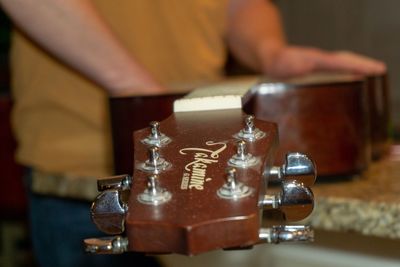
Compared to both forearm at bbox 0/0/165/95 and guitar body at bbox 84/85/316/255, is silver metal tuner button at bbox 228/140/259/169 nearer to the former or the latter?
guitar body at bbox 84/85/316/255

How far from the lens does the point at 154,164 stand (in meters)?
0.51

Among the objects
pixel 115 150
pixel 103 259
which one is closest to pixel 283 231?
pixel 115 150

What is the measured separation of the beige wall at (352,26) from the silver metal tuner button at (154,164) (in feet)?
4.52

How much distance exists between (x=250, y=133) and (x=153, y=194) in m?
0.11

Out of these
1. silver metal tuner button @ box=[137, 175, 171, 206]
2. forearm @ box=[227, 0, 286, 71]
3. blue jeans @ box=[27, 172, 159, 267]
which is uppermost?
forearm @ box=[227, 0, 286, 71]

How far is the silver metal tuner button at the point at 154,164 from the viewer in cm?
51

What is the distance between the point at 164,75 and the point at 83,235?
0.26 meters

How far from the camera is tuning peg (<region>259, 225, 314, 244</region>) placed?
0.46 metres

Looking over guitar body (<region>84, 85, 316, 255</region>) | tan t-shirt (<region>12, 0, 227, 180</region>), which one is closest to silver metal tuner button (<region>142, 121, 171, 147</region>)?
guitar body (<region>84, 85, 316, 255</region>)

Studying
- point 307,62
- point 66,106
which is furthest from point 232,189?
point 307,62

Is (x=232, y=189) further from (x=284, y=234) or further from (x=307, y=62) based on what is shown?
(x=307, y=62)

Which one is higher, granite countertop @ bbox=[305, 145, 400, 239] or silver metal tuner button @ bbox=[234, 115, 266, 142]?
silver metal tuner button @ bbox=[234, 115, 266, 142]

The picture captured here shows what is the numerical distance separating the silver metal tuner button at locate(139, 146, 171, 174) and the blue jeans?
533 mm

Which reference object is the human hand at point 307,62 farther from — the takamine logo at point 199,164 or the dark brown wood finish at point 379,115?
the takamine logo at point 199,164
